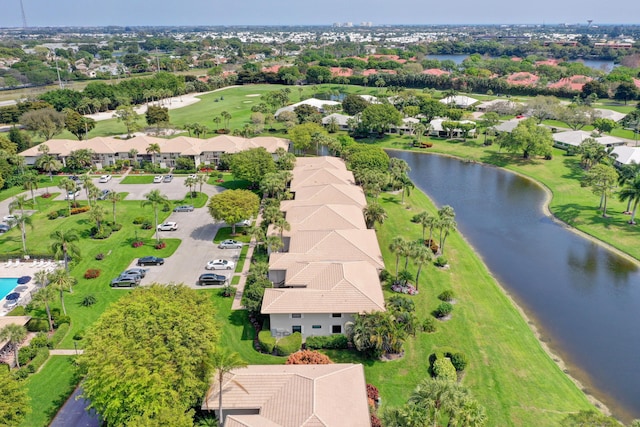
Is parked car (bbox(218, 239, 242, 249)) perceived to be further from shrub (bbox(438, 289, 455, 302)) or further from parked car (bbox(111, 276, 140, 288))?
shrub (bbox(438, 289, 455, 302))

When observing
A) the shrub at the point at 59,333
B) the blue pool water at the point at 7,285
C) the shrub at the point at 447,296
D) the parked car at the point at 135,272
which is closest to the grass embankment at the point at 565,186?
the shrub at the point at 447,296

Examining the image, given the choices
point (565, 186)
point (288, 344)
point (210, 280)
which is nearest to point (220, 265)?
point (210, 280)

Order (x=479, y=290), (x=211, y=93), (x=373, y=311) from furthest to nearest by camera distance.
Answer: (x=211, y=93) → (x=479, y=290) → (x=373, y=311)

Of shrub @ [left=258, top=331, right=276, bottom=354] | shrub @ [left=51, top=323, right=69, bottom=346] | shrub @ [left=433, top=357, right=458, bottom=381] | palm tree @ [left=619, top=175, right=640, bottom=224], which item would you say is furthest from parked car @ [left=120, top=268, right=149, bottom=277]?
palm tree @ [left=619, top=175, right=640, bottom=224]

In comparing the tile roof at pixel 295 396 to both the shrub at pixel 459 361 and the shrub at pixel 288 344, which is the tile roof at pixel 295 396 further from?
the shrub at pixel 459 361

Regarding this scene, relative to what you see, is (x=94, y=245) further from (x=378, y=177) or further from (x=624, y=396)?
(x=624, y=396)

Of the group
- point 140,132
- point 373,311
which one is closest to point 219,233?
point 373,311

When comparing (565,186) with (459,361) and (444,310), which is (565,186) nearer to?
(444,310)
